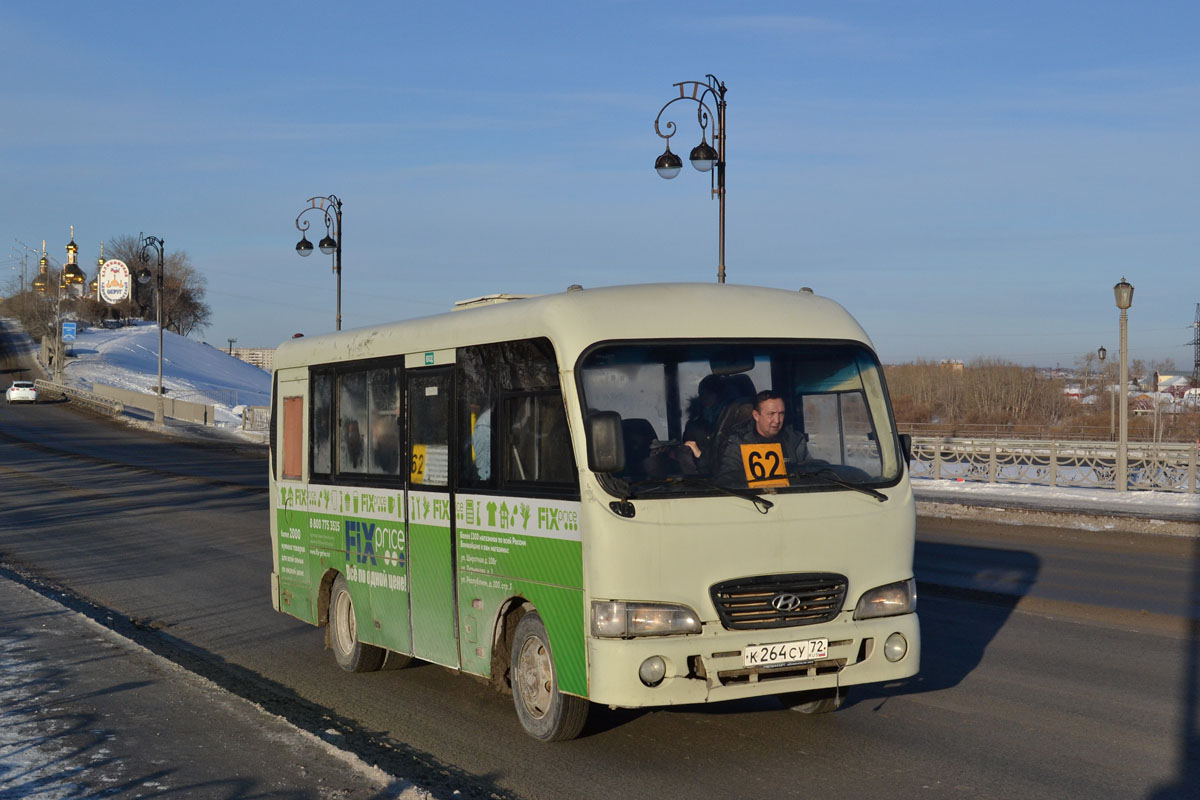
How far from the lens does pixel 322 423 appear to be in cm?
1053

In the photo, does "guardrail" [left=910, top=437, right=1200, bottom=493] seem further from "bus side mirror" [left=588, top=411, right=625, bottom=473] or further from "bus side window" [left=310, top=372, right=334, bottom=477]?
"bus side mirror" [left=588, top=411, right=625, bottom=473]

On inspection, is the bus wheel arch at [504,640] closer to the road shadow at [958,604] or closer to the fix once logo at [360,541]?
the fix once logo at [360,541]

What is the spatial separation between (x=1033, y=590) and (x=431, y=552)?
775 centimetres

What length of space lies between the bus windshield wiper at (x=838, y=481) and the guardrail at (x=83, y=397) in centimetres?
6471

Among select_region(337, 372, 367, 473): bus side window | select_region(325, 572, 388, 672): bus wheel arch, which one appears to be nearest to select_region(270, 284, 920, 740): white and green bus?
select_region(337, 372, 367, 473): bus side window

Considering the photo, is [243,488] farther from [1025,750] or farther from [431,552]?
[1025,750]

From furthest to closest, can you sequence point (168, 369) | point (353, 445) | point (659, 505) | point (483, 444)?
point (168, 369), point (353, 445), point (483, 444), point (659, 505)

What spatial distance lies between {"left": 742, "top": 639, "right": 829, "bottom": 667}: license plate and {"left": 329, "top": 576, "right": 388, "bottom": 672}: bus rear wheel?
3.91 metres

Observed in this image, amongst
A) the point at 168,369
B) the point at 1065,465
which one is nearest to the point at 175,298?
the point at 168,369

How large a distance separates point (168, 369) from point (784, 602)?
103539 millimetres

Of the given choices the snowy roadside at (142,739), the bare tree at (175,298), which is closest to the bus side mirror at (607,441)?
the snowy roadside at (142,739)

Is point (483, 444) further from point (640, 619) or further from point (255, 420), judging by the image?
point (255, 420)

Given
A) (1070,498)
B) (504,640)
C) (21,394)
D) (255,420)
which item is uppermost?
(21,394)

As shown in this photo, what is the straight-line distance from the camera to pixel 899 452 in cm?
762
